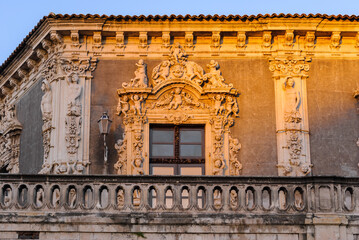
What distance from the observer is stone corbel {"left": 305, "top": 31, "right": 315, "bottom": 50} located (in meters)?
19.2

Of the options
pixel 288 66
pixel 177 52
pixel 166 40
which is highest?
pixel 166 40

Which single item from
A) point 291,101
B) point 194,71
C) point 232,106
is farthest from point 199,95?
point 291,101

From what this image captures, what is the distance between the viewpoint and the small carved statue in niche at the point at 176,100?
18859 mm

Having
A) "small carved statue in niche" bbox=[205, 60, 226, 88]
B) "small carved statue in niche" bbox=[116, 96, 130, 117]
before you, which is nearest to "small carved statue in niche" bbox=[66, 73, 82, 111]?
"small carved statue in niche" bbox=[116, 96, 130, 117]

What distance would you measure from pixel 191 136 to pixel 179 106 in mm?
844

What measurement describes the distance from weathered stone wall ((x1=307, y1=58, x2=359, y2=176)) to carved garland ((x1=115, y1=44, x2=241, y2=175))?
205 centimetres

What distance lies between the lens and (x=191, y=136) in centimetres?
1891

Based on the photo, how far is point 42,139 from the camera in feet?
64.2

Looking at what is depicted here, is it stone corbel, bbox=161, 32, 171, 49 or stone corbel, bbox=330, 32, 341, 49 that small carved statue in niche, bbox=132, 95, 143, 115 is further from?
stone corbel, bbox=330, 32, 341, 49

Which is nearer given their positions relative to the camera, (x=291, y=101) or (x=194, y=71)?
(x=291, y=101)

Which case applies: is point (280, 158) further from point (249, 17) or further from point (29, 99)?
point (29, 99)

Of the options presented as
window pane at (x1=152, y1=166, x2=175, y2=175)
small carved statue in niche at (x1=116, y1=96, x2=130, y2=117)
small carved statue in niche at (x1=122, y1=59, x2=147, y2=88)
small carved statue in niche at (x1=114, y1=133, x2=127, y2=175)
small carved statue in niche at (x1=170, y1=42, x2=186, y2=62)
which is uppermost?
small carved statue in niche at (x1=170, y1=42, x2=186, y2=62)

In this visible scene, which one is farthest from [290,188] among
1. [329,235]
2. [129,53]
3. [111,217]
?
[129,53]

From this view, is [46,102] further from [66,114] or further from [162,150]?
[162,150]
